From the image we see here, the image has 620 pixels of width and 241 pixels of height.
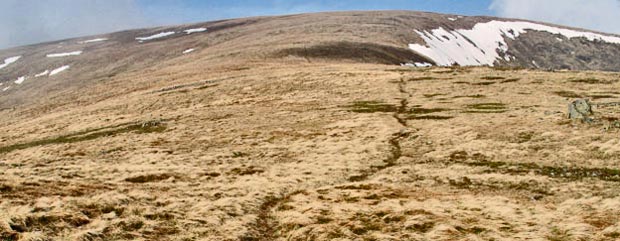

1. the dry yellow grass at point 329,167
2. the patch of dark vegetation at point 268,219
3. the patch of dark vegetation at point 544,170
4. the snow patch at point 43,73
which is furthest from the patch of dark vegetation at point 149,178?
the snow patch at point 43,73

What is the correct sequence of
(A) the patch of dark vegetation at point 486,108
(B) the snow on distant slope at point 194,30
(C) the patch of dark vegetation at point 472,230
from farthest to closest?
(B) the snow on distant slope at point 194,30 → (A) the patch of dark vegetation at point 486,108 → (C) the patch of dark vegetation at point 472,230

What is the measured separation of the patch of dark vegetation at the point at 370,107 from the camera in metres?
51.8

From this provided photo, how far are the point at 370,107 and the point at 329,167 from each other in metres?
23.9

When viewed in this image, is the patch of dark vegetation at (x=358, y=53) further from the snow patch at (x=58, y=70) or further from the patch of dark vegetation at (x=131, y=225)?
the patch of dark vegetation at (x=131, y=225)

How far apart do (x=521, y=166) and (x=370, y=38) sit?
103644 mm

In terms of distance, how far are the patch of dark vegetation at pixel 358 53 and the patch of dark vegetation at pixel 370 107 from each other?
48.1m

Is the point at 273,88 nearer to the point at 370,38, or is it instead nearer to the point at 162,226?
the point at 162,226

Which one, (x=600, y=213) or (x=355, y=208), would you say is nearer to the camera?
(x=600, y=213)

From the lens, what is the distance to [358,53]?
108938mm

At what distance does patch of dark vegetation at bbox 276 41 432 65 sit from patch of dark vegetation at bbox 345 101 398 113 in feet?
158

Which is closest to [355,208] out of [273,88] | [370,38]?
[273,88]

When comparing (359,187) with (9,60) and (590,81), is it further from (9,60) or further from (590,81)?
(9,60)

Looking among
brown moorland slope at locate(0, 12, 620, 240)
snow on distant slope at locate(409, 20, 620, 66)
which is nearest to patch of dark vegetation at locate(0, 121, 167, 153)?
brown moorland slope at locate(0, 12, 620, 240)

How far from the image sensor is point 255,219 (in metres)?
20.8
